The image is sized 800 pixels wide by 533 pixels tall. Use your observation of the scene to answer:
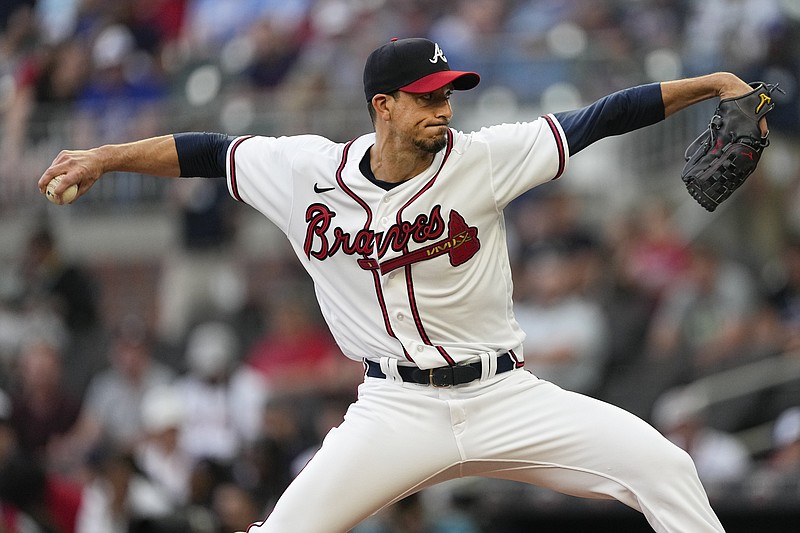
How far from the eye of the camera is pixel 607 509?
704 centimetres

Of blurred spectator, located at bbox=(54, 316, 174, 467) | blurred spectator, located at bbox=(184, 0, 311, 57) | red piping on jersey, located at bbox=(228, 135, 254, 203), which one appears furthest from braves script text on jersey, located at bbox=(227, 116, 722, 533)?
blurred spectator, located at bbox=(184, 0, 311, 57)

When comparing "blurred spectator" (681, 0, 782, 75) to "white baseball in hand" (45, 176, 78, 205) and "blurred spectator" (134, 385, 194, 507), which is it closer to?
"blurred spectator" (134, 385, 194, 507)

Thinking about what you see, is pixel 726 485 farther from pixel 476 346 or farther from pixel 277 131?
pixel 277 131

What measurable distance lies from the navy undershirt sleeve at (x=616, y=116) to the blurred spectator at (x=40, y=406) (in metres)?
5.26

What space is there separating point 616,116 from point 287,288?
18.0 feet

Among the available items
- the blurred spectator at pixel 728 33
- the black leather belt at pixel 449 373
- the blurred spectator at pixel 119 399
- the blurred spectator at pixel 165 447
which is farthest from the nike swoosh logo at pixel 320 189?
the blurred spectator at pixel 728 33

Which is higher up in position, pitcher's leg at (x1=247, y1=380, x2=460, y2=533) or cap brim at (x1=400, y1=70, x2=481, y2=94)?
cap brim at (x1=400, y1=70, x2=481, y2=94)

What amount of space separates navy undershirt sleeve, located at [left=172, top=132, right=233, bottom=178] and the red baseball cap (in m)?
0.58

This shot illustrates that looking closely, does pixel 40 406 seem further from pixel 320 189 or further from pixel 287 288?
pixel 320 189

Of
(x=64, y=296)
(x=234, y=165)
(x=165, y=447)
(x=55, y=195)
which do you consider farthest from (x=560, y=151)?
(x=64, y=296)

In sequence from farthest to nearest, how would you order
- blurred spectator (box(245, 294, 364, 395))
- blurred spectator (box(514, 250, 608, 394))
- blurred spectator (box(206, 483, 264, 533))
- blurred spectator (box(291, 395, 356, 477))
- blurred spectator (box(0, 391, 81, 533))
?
blurred spectator (box(245, 294, 364, 395)) → blurred spectator (box(514, 250, 608, 394)) → blurred spectator (box(291, 395, 356, 477)) → blurred spectator (box(0, 391, 81, 533)) → blurred spectator (box(206, 483, 264, 533))

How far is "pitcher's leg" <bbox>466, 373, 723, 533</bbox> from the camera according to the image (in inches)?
160

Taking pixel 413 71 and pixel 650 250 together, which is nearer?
pixel 413 71

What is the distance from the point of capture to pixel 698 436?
294 inches
